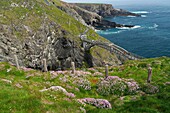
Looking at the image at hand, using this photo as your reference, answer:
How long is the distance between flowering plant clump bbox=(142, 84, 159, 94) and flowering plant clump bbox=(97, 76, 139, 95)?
96 cm

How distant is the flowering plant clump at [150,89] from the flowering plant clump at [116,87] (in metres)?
0.96

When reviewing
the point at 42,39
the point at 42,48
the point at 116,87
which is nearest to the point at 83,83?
the point at 116,87

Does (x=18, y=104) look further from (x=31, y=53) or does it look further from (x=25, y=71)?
(x=31, y=53)

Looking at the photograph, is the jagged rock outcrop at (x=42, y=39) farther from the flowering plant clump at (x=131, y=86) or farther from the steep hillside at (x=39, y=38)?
the flowering plant clump at (x=131, y=86)

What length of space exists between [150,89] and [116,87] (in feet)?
13.2

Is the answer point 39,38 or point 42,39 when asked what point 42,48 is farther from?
point 39,38

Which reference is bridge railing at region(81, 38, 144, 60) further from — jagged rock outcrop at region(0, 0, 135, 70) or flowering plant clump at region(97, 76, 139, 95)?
flowering plant clump at region(97, 76, 139, 95)

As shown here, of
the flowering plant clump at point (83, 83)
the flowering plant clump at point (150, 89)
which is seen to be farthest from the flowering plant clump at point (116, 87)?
the flowering plant clump at point (83, 83)

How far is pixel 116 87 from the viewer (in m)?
23.9

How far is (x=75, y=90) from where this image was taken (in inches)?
901

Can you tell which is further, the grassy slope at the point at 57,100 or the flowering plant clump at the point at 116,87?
the flowering plant clump at the point at 116,87

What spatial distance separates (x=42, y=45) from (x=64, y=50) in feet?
31.8

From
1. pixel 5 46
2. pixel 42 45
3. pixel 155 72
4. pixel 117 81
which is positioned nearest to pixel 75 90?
pixel 117 81

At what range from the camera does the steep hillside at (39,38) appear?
2498 inches
